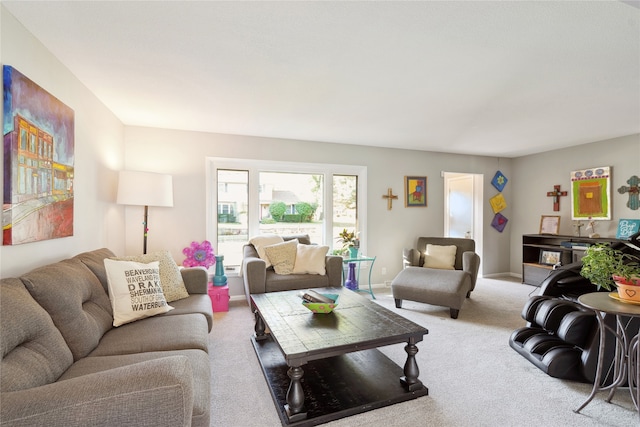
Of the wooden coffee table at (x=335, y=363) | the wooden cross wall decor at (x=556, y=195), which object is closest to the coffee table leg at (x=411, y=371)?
the wooden coffee table at (x=335, y=363)

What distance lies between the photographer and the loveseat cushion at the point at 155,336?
5.53ft

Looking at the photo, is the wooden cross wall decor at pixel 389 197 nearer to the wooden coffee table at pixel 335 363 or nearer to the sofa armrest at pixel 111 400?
the wooden coffee table at pixel 335 363

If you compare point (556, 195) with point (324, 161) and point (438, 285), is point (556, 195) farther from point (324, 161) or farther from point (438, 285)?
point (324, 161)

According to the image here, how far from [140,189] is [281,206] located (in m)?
1.90

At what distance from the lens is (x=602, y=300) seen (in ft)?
5.73

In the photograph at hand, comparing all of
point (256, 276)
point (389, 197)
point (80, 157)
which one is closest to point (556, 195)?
point (389, 197)

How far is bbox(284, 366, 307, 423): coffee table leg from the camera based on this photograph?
1.71 metres

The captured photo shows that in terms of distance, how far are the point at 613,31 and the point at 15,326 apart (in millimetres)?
3375

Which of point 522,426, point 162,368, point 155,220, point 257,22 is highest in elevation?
point 257,22

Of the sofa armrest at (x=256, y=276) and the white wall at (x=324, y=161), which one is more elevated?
the white wall at (x=324, y=161)

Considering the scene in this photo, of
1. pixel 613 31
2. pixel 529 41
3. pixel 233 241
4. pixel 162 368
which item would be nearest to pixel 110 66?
pixel 162 368

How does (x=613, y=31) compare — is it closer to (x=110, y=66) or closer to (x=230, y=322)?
(x=110, y=66)

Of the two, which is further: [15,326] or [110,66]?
[110,66]

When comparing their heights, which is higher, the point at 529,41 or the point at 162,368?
the point at 529,41
